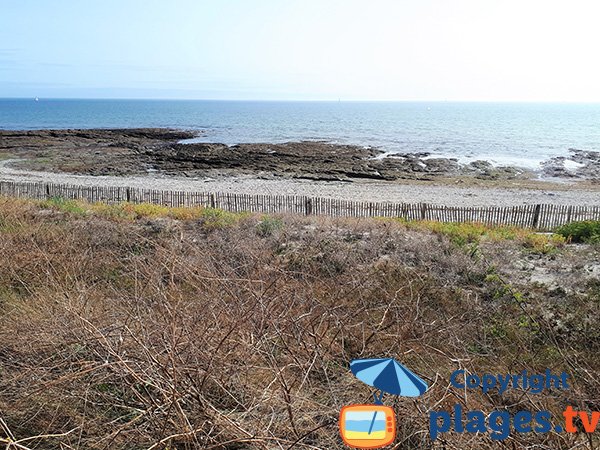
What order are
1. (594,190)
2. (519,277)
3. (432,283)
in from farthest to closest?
1. (594,190)
2. (519,277)
3. (432,283)

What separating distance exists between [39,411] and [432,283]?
6477mm

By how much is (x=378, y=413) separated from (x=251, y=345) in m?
1.14

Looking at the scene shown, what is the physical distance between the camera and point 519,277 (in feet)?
30.4

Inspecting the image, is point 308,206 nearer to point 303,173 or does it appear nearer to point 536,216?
point 536,216

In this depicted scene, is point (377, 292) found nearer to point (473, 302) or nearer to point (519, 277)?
point (473, 302)

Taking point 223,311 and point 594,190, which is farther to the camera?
point 594,190

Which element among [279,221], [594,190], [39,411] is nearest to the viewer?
[39,411]

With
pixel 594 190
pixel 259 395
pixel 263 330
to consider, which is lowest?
pixel 594 190

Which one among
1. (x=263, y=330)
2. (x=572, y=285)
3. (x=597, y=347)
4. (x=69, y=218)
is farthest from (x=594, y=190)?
(x=263, y=330)

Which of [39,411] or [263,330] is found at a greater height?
[263,330]

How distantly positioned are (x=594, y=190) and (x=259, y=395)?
32.4 metres

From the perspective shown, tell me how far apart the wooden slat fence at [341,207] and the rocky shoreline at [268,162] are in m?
13.4

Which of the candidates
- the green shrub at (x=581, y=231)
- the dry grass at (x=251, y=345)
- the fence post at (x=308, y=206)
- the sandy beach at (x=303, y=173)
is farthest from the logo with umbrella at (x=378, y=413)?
the sandy beach at (x=303, y=173)

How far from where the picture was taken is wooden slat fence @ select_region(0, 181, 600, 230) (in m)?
16.7
